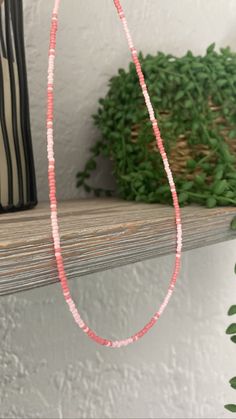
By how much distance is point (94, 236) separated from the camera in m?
0.37

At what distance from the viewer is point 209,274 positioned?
0.88 meters

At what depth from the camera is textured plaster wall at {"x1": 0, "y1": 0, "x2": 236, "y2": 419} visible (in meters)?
0.63

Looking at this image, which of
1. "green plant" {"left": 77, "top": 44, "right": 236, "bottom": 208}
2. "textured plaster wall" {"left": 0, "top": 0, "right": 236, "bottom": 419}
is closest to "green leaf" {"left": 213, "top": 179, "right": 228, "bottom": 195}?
"green plant" {"left": 77, "top": 44, "right": 236, "bottom": 208}

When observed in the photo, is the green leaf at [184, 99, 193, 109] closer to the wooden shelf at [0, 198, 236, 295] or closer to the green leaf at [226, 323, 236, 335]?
the wooden shelf at [0, 198, 236, 295]

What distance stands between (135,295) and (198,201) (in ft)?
0.83

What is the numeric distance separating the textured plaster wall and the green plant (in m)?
0.09

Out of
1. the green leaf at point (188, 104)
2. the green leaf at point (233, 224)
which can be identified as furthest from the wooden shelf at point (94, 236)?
the green leaf at point (188, 104)

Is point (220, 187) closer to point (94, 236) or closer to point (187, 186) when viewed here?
point (187, 186)

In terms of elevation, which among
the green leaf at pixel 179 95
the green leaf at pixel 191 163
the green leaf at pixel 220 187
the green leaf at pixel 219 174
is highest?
the green leaf at pixel 179 95

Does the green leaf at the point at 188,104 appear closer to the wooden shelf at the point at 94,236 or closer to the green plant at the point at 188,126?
the green plant at the point at 188,126

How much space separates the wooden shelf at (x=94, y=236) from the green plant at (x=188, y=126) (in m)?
0.03

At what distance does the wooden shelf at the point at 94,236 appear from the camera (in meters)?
0.31

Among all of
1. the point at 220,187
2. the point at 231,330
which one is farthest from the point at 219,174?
the point at 231,330

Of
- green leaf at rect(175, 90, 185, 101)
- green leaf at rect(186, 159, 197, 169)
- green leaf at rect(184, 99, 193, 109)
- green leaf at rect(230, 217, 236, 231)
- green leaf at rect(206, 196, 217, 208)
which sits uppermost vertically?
green leaf at rect(175, 90, 185, 101)
